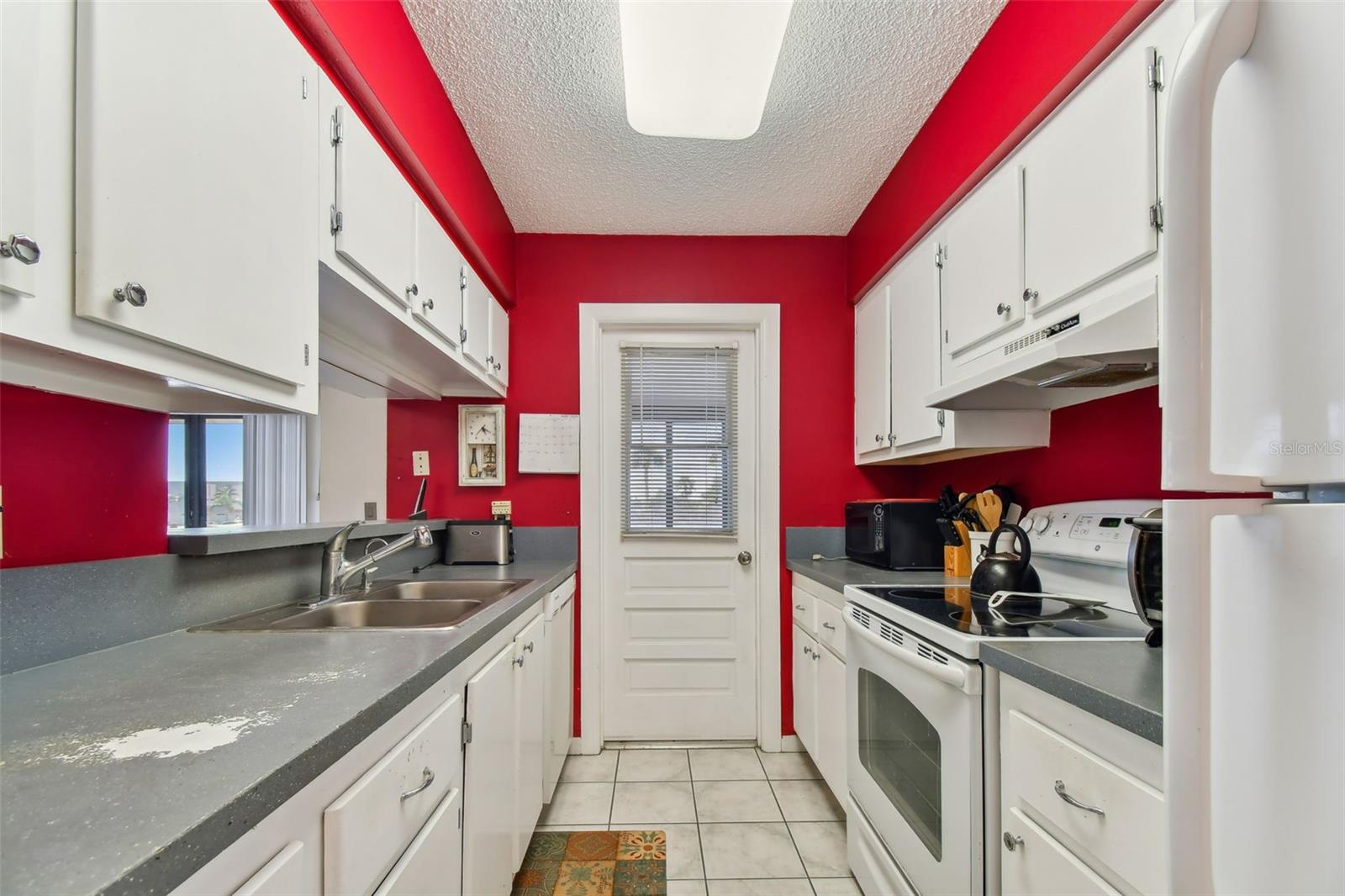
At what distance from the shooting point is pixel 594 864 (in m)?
1.89

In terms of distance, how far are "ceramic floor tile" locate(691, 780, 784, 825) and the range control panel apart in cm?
140

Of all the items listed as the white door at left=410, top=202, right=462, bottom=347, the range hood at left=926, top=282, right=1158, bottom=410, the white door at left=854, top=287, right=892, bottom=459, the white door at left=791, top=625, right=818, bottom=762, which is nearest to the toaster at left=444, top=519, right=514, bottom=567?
the white door at left=410, top=202, right=462, bottom=347

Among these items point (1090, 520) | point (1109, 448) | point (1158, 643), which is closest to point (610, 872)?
point (1158, 643)

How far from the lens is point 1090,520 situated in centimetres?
161

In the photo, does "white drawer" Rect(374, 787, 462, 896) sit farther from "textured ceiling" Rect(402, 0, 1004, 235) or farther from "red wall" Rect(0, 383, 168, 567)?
"textured ceiling" Rect(402, 0, 1004, 235)

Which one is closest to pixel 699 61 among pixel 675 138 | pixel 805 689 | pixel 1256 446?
pixel 675 138

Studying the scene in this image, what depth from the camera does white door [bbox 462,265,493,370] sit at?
2.17m

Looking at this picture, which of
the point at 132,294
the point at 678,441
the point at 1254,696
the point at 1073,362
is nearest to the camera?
the point at 1254,696

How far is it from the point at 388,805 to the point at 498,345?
207cm

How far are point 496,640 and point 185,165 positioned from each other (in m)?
1.13

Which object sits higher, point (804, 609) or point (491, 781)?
point (804, 609)

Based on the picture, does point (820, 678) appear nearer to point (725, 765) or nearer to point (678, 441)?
point (725, 765)

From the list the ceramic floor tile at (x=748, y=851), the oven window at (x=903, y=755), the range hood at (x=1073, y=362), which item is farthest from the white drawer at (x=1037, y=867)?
the ceramic floor tile at (x=748, y=851)

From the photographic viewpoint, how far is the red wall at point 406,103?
4.03 feet
